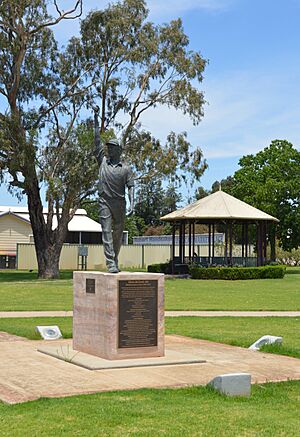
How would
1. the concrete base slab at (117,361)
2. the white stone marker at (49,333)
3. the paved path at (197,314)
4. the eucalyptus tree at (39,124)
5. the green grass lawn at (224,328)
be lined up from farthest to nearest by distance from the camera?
the eucalyptus tree at (39,124) → the paved path at (197,314) → the green grass lawn at (224,328) → the white stone marker at (49,333) → the concrete base slab at (117,361)

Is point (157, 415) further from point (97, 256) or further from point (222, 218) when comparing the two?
point (97, 256)

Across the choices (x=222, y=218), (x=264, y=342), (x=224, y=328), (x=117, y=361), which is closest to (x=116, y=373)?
(x=117, y=361)

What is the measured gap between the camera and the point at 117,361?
38.3 feet

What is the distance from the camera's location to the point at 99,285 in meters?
12.1

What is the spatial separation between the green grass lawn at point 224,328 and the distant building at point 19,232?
40.9 meters

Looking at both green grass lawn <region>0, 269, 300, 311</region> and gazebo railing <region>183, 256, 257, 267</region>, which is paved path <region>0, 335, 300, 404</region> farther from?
gazebo railing <region>183, 256, 257, 267</region>

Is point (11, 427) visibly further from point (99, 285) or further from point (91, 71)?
point (91, 71)

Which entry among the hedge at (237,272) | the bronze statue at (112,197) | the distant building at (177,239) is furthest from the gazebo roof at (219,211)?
the bronze statue at (112,197)

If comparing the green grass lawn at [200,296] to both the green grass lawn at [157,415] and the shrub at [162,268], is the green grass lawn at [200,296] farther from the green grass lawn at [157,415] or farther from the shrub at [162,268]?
the green grass lawn at [157,415]

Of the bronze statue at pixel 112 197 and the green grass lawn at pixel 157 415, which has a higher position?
the bronze statue at pixel 112 197

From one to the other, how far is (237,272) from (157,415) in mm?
33585

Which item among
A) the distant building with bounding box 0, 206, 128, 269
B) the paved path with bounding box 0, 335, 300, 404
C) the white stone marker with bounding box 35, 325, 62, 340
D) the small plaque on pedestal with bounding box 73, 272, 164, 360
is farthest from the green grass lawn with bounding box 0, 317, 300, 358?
the distant building with bounding box 0, 206, 128, 269

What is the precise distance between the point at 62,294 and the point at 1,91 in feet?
51.5

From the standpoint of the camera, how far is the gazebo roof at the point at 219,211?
142 feet
